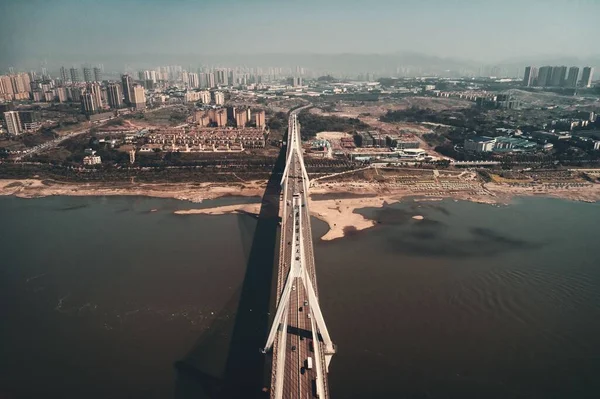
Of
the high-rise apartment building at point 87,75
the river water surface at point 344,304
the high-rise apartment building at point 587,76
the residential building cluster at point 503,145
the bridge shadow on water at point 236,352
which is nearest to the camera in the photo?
the bridge shadow on water at point 236,352

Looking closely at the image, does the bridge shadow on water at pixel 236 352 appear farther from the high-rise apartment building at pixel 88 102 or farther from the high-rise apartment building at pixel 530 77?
the high-rise apartment building at pixel 530 77

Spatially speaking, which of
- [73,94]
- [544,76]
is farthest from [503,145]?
[544,76]

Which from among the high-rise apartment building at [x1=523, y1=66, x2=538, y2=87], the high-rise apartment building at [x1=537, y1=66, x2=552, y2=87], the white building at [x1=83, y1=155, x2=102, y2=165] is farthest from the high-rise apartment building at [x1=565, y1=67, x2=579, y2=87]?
the white building at [x1=83, y1=155, x2=102, y2=165]

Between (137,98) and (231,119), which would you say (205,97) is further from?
(231,119)

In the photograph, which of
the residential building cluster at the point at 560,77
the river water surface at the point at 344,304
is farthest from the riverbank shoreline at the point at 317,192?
the residential building cluster at the point at 560,77

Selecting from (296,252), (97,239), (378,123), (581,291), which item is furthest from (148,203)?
(378,123)

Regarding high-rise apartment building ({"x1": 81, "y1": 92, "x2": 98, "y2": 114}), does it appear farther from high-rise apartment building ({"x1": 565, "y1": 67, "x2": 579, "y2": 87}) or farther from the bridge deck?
high-rise apartment building ({"x1": 565, "y1": 67, "x2": 579, "y2": 87})
